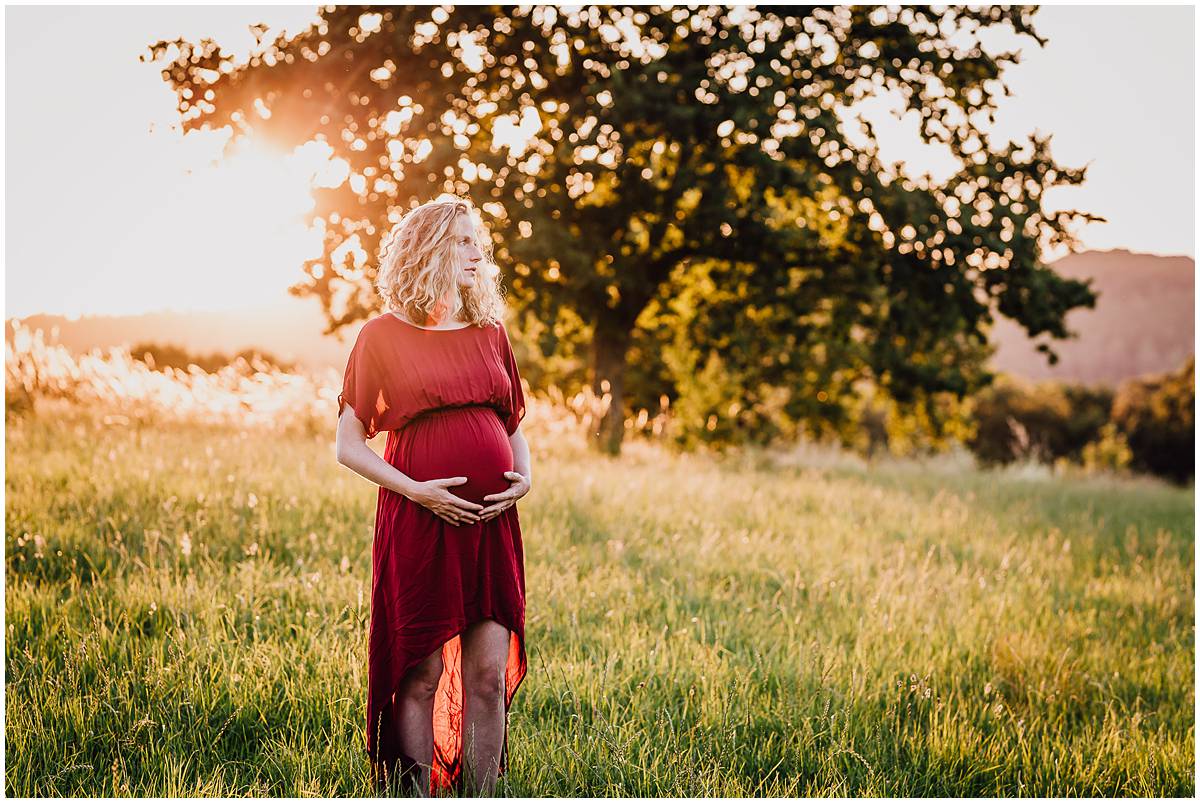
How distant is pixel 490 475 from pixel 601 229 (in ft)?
34.2

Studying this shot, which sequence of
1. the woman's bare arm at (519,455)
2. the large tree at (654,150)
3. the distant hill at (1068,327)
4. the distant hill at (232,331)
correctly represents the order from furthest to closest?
the distant hill at (232,331) < the distant hill at (1068,327) < the large tree at (654,150) < the woman's bare arm at (519,455)

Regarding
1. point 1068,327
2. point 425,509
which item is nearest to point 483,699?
point 425,509

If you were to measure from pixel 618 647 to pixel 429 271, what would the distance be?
229 cm

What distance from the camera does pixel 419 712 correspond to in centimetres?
296

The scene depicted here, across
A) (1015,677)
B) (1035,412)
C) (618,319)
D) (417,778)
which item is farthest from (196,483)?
(1035,412)

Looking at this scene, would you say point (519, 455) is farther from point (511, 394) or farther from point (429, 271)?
point (429, 271)

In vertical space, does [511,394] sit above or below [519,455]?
above

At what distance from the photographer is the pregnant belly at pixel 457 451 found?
2863 mm

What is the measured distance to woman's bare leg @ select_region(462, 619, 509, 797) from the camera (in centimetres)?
293

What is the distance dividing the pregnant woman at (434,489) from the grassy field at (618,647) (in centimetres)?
41

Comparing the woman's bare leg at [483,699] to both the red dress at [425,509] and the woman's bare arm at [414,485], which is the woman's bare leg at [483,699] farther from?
the woman's bare arm at [414,485]

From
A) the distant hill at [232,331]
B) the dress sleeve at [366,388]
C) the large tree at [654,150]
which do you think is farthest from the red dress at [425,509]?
the distant hill at [232,331]

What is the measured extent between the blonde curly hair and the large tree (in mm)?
7427

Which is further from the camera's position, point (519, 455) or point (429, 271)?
point (519, 455)
